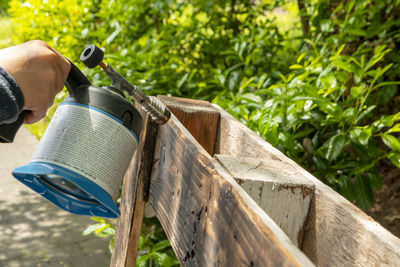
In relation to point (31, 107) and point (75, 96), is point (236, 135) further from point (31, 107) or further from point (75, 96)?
point (31, 107)

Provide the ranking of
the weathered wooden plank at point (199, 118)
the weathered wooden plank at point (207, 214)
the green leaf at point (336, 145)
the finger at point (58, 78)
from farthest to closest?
1. the green leaf at point (336, 145)
2. the weathered wooden plank at point (199, 118)
3. the finger at point (58, 78)
4. the weathered wooden plank at point (207, 214)

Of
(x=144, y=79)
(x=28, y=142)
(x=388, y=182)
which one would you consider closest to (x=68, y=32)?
(x=144, y=79)

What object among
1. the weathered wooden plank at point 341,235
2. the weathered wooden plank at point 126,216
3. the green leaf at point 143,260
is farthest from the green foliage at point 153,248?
the weathered wooden plank at point 341,235

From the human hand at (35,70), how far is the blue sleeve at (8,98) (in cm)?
2

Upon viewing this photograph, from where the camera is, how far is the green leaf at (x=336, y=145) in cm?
175

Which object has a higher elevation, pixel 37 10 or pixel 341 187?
pixel 37 10

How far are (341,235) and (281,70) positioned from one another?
1935 millimetres

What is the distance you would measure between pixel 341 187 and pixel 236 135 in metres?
0.65

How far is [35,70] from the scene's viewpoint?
3.43 ft

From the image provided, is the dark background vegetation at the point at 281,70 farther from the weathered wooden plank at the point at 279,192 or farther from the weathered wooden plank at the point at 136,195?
the weathered wooden plank at the point at 279,192

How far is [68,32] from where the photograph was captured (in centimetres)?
275

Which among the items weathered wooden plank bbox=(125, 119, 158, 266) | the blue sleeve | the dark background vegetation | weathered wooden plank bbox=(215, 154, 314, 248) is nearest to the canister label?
the blue sleeve

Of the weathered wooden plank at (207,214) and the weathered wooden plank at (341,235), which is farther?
the weathered wooden plank at (341,235)

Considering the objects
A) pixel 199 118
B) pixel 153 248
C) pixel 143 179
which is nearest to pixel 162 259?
pixel 153 248
